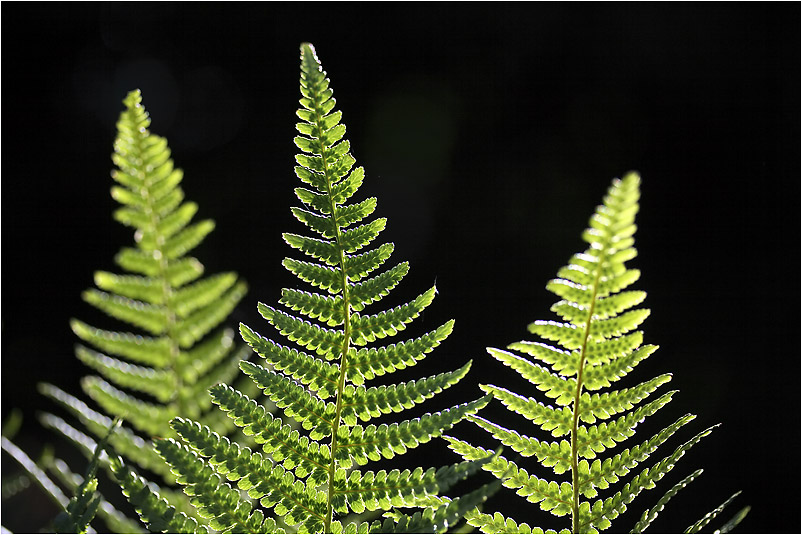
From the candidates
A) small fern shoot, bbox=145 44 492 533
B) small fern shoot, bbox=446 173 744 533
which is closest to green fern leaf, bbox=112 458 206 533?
small fern shoot, bbox=145 44 492 533

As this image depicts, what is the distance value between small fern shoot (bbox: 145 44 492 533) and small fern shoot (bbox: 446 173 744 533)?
5 cm

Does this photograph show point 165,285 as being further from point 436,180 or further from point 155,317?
point 436,180

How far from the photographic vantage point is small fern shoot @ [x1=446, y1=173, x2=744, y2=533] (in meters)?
0.51

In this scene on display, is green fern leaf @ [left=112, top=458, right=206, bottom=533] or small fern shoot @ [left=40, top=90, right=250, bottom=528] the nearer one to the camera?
green fern leaf @ [left=112, top=458, right=206, bottom=533]

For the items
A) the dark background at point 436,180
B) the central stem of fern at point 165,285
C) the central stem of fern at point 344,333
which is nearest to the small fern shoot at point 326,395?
the central stem of fern at point 344,333

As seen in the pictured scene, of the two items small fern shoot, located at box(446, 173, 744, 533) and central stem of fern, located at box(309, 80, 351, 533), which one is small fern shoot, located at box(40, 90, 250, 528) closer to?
central stem of fern, located at box(309, 80, 351, 533)

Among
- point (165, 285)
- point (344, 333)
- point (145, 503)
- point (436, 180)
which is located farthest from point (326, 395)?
point (436, 180)

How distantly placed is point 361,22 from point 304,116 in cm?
446

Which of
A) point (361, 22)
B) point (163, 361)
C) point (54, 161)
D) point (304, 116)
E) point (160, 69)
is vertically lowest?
point (163, 361)

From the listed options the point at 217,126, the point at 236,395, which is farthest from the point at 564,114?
the point at 236,395

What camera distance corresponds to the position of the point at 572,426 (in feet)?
1.74

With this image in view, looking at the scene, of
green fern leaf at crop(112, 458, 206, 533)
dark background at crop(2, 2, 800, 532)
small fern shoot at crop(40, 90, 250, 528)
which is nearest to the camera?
green fern leaf at crop(112, 458, 206, 533)

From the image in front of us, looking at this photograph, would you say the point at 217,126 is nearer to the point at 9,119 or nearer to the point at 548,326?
the point at 9,119

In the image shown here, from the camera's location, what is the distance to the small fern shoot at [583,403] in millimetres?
509
